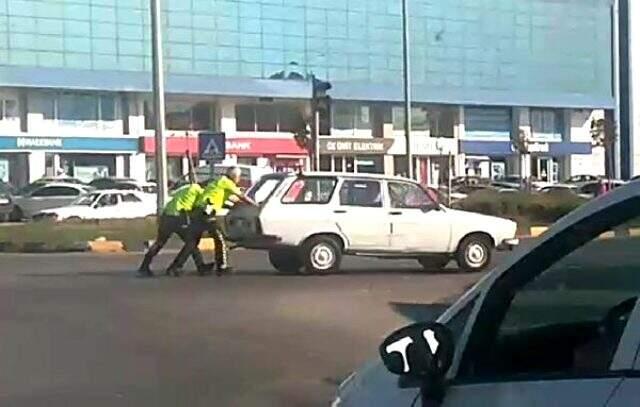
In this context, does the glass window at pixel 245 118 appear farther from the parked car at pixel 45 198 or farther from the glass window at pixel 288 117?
the parked car at pixel 45 198

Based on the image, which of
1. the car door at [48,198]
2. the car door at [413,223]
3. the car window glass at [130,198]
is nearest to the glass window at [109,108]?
the car door at [48,198]

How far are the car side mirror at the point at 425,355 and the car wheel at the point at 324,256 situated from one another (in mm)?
16331

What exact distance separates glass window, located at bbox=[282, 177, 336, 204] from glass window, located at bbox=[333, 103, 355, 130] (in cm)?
5500

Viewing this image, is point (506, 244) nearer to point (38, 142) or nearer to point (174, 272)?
point (174, 272)

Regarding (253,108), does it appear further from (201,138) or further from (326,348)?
(326,348)

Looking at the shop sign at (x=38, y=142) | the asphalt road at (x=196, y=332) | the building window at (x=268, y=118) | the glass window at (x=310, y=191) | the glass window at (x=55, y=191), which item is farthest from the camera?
the building window at (x=268, y=118)

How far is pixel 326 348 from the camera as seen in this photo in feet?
39.3

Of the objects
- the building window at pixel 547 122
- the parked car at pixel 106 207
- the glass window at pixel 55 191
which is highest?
the building window at pixel 547 122

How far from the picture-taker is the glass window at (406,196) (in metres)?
20.3

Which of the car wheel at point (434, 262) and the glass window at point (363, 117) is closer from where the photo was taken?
the car wheel at point (434, 262)

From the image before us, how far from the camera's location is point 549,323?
371cm

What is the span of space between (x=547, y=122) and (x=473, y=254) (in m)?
65.8

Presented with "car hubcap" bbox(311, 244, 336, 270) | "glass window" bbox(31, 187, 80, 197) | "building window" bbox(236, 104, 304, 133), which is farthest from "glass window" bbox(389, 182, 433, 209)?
"building window" bbox(236, 104, 304, 133)

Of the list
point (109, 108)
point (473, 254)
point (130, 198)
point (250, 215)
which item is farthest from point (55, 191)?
point (473, 254)
